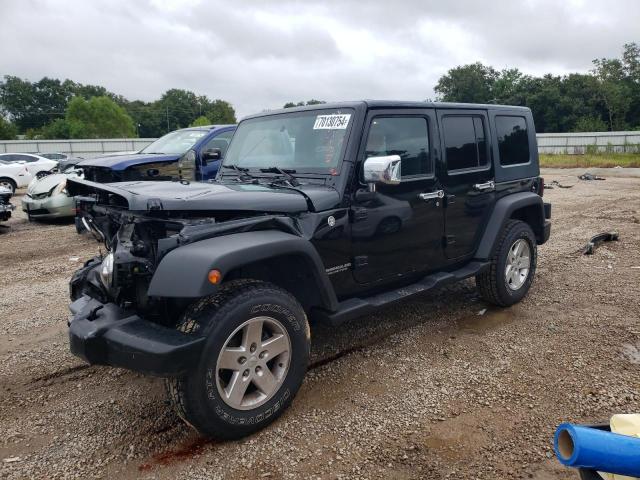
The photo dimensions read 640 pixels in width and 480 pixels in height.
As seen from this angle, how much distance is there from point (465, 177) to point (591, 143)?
113 feet

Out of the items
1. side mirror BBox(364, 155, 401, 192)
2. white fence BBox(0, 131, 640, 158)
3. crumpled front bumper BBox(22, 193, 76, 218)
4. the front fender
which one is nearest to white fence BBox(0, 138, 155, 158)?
white fence BBox(0, 131, 640, 158)

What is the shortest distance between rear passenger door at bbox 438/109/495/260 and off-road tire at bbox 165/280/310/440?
1916mm

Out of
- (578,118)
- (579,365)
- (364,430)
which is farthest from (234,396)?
(578,118)

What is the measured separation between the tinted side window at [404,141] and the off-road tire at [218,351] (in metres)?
1.39

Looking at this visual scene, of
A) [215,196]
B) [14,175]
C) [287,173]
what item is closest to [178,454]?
[215,196]

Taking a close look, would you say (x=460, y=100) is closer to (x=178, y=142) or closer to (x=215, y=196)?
(x=178, y=142)

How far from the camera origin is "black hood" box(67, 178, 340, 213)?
2.87 metres

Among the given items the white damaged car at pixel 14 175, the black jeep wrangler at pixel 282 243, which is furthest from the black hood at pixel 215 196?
the white damaged car at pixel 14 175

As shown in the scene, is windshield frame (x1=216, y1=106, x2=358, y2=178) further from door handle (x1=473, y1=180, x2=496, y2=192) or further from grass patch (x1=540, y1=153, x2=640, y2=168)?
grass patch (x1=540, y1=153, x2=640, y2=168)

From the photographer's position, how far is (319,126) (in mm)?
3824

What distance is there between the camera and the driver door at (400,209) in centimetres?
365

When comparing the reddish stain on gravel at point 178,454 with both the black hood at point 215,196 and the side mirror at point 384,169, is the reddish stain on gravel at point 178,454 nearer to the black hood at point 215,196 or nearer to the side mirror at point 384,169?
the black hood at point 215,196

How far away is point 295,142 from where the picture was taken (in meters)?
3.94

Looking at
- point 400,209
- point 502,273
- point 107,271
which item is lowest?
point 502,273
